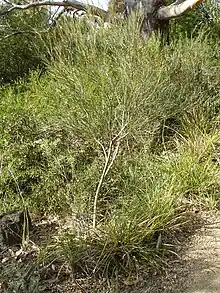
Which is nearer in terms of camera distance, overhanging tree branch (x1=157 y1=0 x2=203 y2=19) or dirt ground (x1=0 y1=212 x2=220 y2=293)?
dirt ground (x1=0 y1=212 x2=220 y2=293)

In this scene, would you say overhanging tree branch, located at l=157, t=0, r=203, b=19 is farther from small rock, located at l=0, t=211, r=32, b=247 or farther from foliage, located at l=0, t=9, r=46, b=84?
small rock, located at l=0, t=211, r=32, b=247

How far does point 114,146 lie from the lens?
6.05 meters

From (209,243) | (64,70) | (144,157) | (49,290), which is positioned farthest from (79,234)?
(64,70)

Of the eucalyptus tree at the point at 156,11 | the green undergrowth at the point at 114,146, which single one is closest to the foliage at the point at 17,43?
the eucalyptus tree at the point at 156,11

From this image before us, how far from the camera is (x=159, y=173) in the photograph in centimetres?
535

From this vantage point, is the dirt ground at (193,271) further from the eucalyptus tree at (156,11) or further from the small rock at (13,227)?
the eucalyptus tree at (156,11)

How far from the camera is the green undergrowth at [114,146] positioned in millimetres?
4414

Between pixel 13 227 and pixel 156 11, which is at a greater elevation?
pixel 156 11

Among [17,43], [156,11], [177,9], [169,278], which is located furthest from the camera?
[17,43]

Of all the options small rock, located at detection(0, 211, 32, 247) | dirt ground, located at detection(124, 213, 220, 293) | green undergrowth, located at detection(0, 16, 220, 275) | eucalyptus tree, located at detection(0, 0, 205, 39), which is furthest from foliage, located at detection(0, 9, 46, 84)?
dirt ground, located at detection(124, 213, 220, 293)

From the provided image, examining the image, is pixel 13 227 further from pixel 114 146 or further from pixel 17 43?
pixel 17 43

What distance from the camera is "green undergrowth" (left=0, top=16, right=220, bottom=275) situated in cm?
441

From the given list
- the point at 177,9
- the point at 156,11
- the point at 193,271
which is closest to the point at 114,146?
the point at 193,271

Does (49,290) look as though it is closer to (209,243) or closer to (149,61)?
(209,243)
